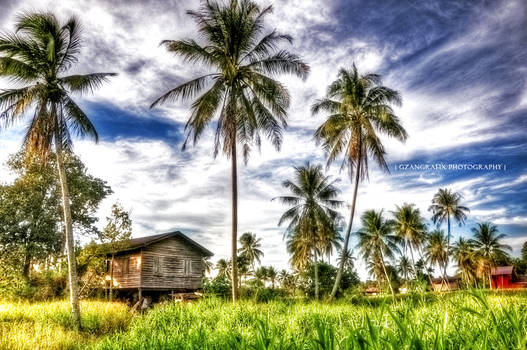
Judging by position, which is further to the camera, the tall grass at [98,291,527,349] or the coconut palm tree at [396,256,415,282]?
the coconut palm tree at [396,256,415,282]

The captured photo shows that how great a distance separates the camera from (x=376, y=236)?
35.5m

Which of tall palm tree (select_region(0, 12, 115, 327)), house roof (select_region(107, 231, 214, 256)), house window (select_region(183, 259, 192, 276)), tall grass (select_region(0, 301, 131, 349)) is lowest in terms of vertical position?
tall grass (select_region(0, 301, 131, 349))

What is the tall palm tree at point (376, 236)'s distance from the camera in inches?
1394

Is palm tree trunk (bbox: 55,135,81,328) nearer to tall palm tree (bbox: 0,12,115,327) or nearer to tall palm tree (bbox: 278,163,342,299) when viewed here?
tall palm tree (bbox: 0,12,115,327)

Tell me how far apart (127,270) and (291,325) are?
895 inches

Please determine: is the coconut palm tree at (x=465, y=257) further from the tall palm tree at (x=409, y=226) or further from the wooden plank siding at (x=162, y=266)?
the wooden plank siding at (x=162, y=266)

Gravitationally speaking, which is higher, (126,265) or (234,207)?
(234,207)

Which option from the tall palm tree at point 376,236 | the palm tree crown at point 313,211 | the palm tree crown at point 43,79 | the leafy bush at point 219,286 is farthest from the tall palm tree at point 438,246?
the palm tree crown at point 43,79

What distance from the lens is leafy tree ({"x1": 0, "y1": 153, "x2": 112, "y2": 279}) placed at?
23.5 meters

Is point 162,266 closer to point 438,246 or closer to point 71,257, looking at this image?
point 71,257

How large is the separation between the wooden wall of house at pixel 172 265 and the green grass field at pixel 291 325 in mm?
7063

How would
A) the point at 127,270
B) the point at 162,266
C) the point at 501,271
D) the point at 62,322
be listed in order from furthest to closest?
1. the point at 501,271
2. the point at 162,266
3. the point at 127,270
4. the point at 62,322

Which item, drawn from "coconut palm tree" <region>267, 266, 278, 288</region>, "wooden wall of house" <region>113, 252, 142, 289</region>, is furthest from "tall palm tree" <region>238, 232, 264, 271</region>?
"wooden wall of house" <region>113, 252, 142, 289</region>

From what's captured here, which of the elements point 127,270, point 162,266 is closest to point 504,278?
point 162,266
